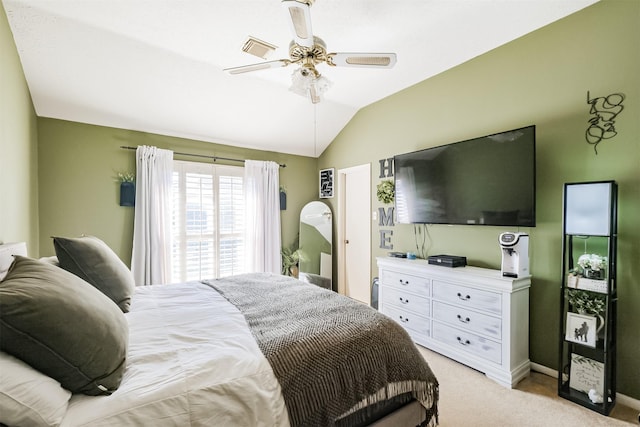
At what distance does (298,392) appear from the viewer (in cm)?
112

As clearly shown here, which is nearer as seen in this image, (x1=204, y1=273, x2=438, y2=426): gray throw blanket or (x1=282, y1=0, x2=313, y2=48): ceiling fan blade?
(x1=204, y1=273, x2=438, y2=426): gray throw blanket

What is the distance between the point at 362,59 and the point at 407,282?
2095 mm

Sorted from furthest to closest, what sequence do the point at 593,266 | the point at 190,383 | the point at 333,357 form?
the point at 593,266 < the point at 333,357 < the point at 190,383

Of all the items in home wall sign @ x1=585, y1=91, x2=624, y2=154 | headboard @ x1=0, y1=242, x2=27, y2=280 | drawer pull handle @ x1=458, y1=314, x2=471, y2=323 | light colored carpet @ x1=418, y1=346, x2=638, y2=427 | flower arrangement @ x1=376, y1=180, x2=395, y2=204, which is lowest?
light colored carpet @ x1=418, y1=346, x2=638, y2=427

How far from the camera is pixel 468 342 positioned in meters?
2.44

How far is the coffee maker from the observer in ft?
7.39

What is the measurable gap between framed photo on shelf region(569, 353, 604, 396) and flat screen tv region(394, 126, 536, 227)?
3.25 feet

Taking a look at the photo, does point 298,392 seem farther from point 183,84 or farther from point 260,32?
point 183,84

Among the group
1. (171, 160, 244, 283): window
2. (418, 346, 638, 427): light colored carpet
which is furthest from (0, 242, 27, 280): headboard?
(418, 346, 638, 427): light colored carpet

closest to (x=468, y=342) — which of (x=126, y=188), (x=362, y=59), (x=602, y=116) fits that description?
(x=602, y=116)

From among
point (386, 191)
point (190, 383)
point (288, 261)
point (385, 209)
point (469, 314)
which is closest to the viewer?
point (190, 383)

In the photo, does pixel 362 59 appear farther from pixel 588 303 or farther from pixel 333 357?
pixel 588 303

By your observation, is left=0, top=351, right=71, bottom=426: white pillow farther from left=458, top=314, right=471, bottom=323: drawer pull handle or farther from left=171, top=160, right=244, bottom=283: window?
left=171, top=160, right=244, bottom=283: window

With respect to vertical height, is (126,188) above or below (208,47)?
below
